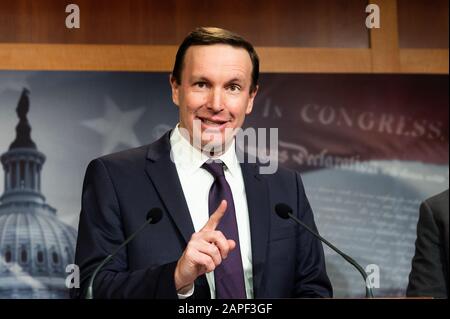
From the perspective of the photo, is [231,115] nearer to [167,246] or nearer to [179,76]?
[179,76]

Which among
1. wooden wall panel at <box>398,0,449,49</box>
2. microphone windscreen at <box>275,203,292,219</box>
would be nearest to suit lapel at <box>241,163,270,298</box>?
microphone windscreen at <box>275,203,292,219</box>

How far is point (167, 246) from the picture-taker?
6.89 ft

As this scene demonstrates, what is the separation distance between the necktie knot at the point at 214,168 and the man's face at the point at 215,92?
6 cm

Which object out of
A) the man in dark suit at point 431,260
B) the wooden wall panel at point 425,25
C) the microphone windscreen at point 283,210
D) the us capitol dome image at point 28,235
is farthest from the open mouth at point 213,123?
the wooden wall panel at point 425,25

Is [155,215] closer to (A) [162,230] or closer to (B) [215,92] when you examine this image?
(A) [162,230]

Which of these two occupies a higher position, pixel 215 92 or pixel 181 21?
pixel 181 21

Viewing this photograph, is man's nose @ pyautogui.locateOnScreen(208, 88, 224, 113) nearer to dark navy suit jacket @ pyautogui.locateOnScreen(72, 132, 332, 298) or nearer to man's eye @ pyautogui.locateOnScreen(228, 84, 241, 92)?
man's eye @ pyautogui.locateOnScreen(228, 84, 241, 92)

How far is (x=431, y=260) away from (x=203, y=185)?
0.76 m

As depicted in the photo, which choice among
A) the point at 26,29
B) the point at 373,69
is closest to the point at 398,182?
the point at 373,69

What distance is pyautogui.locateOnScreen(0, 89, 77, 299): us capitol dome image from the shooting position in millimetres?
2838

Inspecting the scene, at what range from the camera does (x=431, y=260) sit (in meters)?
2.40

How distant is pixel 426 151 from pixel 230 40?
1191mm

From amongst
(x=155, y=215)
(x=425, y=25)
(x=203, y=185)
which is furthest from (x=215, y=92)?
(x=425, y=25)
